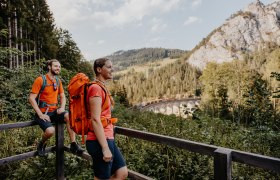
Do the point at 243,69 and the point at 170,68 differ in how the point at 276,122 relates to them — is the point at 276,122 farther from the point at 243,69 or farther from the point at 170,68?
the point at 170,68

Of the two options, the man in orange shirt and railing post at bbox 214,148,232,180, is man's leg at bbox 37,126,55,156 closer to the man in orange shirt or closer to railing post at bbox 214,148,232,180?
the man in orange shirt

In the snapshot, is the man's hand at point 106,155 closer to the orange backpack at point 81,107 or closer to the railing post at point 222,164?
the orange backpack at point 81,107

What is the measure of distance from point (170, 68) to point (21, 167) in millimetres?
176491

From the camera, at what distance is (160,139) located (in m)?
3.41

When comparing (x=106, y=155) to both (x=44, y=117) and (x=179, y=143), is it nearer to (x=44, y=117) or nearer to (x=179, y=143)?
(x=179, y=143)

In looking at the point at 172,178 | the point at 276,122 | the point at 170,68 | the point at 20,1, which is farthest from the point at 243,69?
the point at 170,68

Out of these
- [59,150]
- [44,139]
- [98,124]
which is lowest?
[59,150]

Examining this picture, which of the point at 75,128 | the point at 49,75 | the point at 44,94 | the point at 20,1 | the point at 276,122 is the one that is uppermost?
the point at 20,1

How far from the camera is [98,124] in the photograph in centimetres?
289

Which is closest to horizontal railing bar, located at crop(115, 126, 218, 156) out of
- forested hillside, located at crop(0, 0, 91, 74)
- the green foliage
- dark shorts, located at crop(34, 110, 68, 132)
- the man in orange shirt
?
the man in orange shirt

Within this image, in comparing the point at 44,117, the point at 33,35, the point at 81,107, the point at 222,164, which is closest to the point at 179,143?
the point at 222,164

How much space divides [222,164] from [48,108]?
3.31 meters

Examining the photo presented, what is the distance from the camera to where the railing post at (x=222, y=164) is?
2.56 m

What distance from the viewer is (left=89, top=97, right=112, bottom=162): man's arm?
9.41 ft
